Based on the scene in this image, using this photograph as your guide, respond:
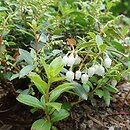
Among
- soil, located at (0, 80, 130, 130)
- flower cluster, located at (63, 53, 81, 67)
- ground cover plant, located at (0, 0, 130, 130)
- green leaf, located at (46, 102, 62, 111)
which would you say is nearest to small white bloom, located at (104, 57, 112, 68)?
ground cover plant, located at (0, 0, 130, 130)

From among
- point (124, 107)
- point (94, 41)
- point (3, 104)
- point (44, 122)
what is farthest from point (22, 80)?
point (124, 107)

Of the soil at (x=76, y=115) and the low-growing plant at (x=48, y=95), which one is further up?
the low-growing plant at (x=48, y=95)

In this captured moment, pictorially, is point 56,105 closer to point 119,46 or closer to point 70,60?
point 70,60

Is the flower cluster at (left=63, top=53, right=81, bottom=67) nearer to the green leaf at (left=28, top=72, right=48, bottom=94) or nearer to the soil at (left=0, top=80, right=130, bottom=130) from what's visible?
the green leaf at (left=28, top=72, right=48, bottom=94)

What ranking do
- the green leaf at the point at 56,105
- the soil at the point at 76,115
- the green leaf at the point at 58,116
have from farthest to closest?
the soil at the point at 76,115 → the green leaf at the point at 58,116 → the green leaf at the point at 56,105

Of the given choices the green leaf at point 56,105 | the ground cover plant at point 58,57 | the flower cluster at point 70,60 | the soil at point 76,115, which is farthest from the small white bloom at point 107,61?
Result: the soil at point 76,115

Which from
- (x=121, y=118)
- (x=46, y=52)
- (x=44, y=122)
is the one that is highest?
(x=46, y=52)

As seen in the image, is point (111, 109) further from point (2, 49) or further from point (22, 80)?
point (2, 49)

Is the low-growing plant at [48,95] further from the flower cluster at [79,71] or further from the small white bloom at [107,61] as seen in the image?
the small white bloom at [107,61]
